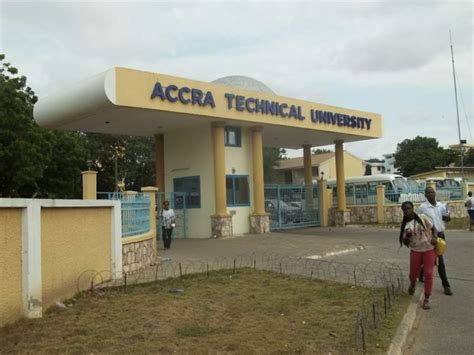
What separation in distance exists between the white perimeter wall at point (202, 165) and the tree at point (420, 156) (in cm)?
4534

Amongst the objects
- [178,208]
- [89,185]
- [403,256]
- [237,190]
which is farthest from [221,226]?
[89,185]

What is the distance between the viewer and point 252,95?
1880 centimetres

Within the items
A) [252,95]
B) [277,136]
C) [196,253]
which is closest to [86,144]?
[277,136]

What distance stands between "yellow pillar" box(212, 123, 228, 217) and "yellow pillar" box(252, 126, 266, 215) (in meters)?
1.79

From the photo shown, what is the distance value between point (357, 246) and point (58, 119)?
1082 cm

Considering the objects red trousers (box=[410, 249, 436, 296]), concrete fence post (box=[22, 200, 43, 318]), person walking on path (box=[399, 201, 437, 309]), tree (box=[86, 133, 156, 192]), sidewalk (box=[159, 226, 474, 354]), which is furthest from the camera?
tree (box=[86, 133, 156, 192])

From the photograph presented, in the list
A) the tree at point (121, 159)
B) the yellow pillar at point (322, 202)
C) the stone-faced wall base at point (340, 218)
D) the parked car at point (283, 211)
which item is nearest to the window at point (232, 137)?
the parked car at point (283, 211)

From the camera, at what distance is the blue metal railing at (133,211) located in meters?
10.4

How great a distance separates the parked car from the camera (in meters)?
21.9

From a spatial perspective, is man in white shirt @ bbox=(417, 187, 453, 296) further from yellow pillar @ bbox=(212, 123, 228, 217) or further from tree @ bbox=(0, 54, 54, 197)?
tree @ bbox=(0, 54, 54, 197)

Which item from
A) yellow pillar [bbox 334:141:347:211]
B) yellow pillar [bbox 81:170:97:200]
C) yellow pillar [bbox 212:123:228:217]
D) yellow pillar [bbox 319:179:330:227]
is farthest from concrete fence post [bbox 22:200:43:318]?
yellow pillar [bbox 334:141:347:211]

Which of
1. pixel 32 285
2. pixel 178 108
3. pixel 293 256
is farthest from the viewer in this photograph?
pixel 178 108

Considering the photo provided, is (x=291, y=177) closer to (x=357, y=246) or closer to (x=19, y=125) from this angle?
(x=19, y=125)

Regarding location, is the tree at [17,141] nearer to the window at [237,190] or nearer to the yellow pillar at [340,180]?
the window at [237,190]
